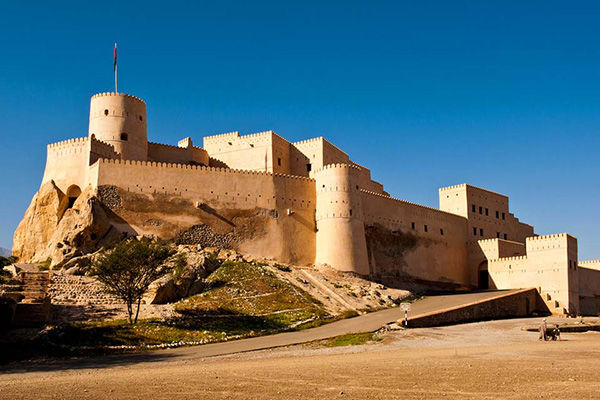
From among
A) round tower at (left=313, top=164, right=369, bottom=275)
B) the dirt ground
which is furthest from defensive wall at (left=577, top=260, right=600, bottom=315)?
the dirt ground

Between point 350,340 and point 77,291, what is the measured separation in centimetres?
1403

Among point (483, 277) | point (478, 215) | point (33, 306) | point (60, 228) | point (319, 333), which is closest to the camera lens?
point (33, 306)

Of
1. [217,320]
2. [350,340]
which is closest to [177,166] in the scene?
[217,320]

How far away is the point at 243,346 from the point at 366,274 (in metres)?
18.1

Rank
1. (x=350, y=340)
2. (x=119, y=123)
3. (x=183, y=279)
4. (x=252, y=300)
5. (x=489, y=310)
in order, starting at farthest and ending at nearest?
(x=119, y=123), (x=489, y=310), (x=183, y=279), (x=252, y=300), (x=350, y=340)

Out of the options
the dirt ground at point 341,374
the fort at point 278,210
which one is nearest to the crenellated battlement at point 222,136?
the fort at point 278,210

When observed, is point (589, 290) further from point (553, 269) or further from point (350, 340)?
point (350, 340)

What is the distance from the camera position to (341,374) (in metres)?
18.6

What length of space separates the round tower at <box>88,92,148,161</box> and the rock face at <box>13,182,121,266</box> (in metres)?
4.86

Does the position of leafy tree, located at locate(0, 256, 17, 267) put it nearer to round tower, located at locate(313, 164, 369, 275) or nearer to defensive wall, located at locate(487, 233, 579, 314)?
round tower, located at locate(313, 164, 369, 275)

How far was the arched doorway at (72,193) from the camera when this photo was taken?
138 feet

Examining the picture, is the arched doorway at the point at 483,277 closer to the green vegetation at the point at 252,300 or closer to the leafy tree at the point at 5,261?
the green vegetation at the point at 252,300

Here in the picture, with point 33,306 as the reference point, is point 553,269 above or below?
above

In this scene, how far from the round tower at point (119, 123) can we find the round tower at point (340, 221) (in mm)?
12024
